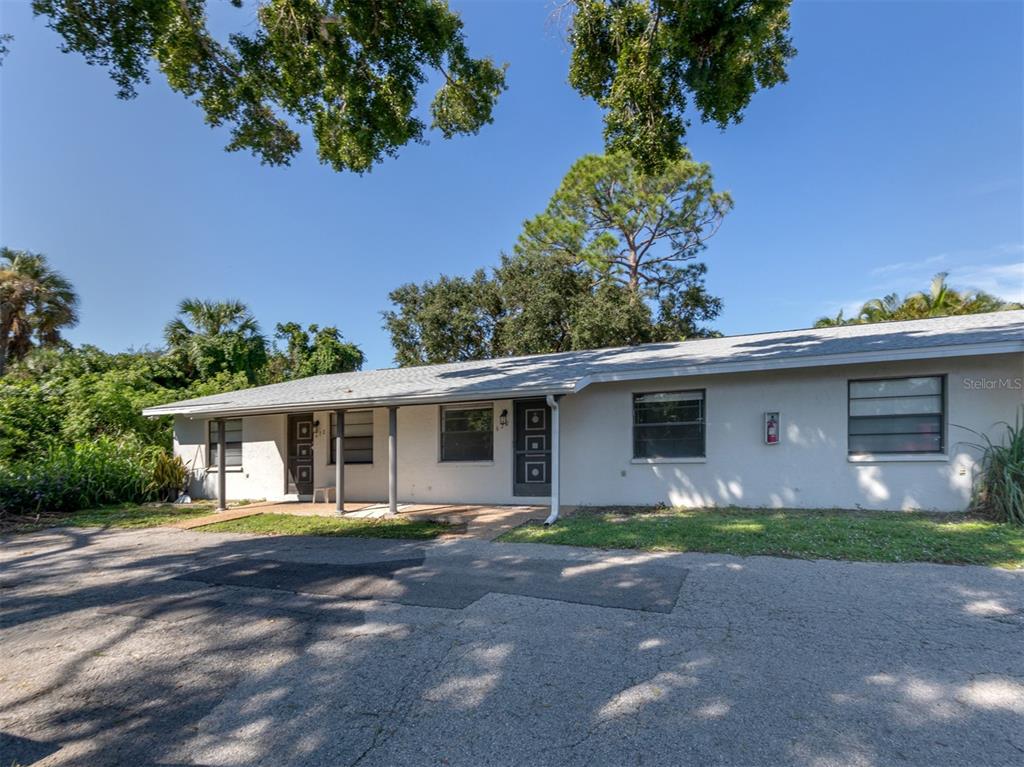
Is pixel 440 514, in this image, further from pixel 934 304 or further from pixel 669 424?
pixel 934 304

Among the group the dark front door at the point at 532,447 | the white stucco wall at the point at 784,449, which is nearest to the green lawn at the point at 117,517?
the dark front door at the point at 532,447

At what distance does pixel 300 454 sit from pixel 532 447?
6173 mm

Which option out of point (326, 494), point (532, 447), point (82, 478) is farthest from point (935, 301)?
point (82, 478)

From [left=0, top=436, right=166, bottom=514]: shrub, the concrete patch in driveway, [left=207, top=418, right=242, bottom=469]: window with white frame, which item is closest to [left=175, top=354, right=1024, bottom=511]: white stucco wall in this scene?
the concrete patch in driveway

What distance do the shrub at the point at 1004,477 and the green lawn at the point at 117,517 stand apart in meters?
13.8

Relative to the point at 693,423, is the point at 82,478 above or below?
below

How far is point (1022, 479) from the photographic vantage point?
763 cm

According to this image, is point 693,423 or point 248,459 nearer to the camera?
point 693,423

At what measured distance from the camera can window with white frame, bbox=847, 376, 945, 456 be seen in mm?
8695

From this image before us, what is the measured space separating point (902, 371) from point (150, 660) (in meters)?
10.4

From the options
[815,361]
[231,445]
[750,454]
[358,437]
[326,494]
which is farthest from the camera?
[231,445]

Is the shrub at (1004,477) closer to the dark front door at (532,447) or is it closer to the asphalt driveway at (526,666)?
the asphalt driveway at (526,666)

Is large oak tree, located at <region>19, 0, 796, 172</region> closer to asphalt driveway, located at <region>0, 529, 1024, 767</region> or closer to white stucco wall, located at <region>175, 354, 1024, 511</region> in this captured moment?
white stucco wall, located at <region>175, 354, 1024, 511</region>

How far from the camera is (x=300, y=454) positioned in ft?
44.5
